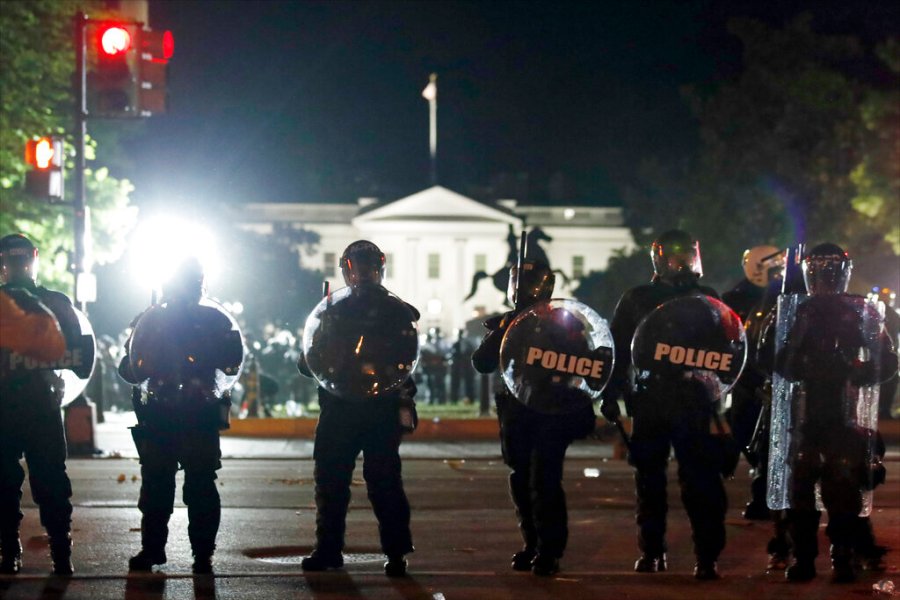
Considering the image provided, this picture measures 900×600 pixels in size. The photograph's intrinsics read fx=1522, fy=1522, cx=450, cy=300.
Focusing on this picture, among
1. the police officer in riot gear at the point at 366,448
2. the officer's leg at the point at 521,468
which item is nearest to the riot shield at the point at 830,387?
the officer's leg at the point at 521,468

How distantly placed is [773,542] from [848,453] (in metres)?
1.15

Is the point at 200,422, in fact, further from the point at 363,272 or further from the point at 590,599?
the point at 590,599

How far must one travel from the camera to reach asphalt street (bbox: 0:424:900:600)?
7273 mm

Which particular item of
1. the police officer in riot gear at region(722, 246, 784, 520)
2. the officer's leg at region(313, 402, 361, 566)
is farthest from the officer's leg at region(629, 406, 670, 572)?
the officer's leg at region(313, 402, 361, 566)

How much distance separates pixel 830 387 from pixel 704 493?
83 cm

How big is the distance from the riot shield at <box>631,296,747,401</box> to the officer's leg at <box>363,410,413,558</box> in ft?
4.35

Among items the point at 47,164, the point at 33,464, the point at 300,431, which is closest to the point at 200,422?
the point at 33,464

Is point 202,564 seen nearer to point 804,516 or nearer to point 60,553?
point 60,553

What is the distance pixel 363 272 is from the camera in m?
7.65

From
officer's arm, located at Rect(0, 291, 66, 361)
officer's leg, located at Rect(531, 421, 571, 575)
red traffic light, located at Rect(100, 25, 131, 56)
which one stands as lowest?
officer's leg, located at Rect(531, 421, 571, 575)

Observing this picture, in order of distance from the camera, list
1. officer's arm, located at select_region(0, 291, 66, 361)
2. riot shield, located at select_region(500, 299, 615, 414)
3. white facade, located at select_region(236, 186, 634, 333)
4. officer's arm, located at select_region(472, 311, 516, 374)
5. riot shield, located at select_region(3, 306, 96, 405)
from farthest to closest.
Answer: white facade, located at select_region(236, 186, 634, 333) → officer's arm, located at select_region(472, 311, 516, 374) → riot shield, located at select_region(500, 299, 615, 414) → riot shield, located at select_region(3, 306, 96, 405) → officer's arm, located at select_region(0, 291, 66, 361)

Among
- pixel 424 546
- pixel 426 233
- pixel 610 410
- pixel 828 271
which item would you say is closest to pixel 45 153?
pixel 424 546

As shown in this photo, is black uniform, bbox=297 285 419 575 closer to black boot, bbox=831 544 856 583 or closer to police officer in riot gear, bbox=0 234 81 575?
police officer in riot gear, bbox=0 234 81 575

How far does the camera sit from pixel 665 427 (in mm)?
7750
